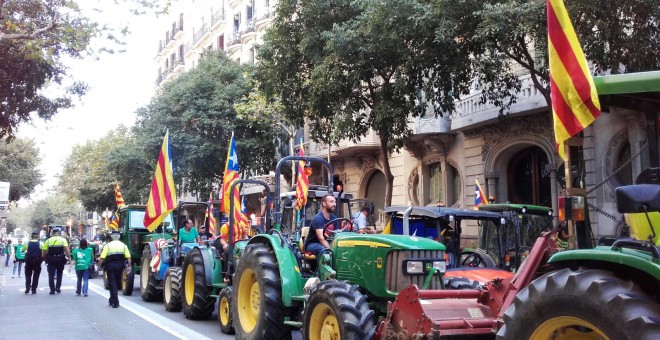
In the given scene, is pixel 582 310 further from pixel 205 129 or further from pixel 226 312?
→ pixel 205 129

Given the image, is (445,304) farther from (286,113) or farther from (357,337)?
(286,113)

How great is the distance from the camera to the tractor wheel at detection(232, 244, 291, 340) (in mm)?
8172

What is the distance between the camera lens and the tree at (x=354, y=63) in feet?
50.9

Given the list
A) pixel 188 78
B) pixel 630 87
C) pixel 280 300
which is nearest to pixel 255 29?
pixel 188 78

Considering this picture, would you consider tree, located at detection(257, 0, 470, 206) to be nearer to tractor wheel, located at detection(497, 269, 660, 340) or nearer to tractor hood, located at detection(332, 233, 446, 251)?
tractor hood, located at detection(332, 233, 446, 251)

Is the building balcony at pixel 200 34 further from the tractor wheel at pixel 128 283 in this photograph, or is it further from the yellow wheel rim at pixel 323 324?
the yellow wheel rim at pixel 323 324

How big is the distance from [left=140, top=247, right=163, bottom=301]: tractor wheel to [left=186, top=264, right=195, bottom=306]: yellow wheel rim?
9.76 ft

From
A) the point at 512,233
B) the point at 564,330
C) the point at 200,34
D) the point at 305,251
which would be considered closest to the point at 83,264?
the point at 305,251

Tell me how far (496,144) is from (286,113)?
24.1 ft

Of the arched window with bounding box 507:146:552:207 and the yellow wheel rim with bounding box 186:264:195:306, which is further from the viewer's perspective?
the arched window with bounding box 507:146:552:207

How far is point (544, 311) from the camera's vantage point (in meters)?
4.01

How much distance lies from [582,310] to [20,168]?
52.1 meters

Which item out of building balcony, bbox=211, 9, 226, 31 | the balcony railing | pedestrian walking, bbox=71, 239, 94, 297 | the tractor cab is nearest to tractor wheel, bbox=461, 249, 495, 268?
the tractor cab

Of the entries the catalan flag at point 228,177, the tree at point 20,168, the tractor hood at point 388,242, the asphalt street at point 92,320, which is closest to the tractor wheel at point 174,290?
the asphalt street at point 92,320
